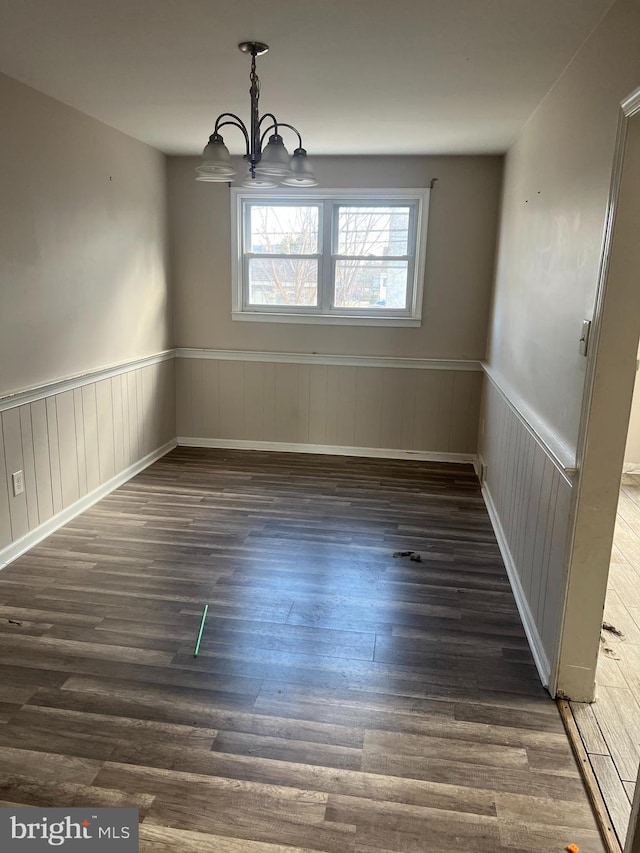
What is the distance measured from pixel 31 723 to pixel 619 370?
2355 mm

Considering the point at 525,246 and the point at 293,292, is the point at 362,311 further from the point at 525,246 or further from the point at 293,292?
the point at 525,246

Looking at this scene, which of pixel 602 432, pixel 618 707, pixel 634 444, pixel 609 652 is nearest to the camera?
pixel 602 432

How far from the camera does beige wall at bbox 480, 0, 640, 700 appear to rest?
212cm

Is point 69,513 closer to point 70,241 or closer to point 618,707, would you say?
point 70,241

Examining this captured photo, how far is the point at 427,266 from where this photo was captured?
16.7 feet

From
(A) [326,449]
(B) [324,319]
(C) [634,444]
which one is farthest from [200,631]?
(C) [634,444]

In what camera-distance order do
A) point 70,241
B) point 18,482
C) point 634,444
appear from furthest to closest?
point 634,444
point 70,241
point 18,482

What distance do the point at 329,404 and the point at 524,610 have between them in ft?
9.69

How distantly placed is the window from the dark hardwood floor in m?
2.15

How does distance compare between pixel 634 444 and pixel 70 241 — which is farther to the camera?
pixel 634 444

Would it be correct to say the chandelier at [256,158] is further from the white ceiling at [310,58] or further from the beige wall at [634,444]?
the beige wall at [634,444]

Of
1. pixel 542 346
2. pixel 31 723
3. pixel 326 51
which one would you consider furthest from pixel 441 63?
pixel 31 723

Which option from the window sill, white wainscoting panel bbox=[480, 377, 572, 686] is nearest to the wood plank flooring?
white wainscoting panel bbox=[480, 377, 572, 686]

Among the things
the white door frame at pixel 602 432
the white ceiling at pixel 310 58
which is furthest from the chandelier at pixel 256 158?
the white door frame at pixel 602 432
